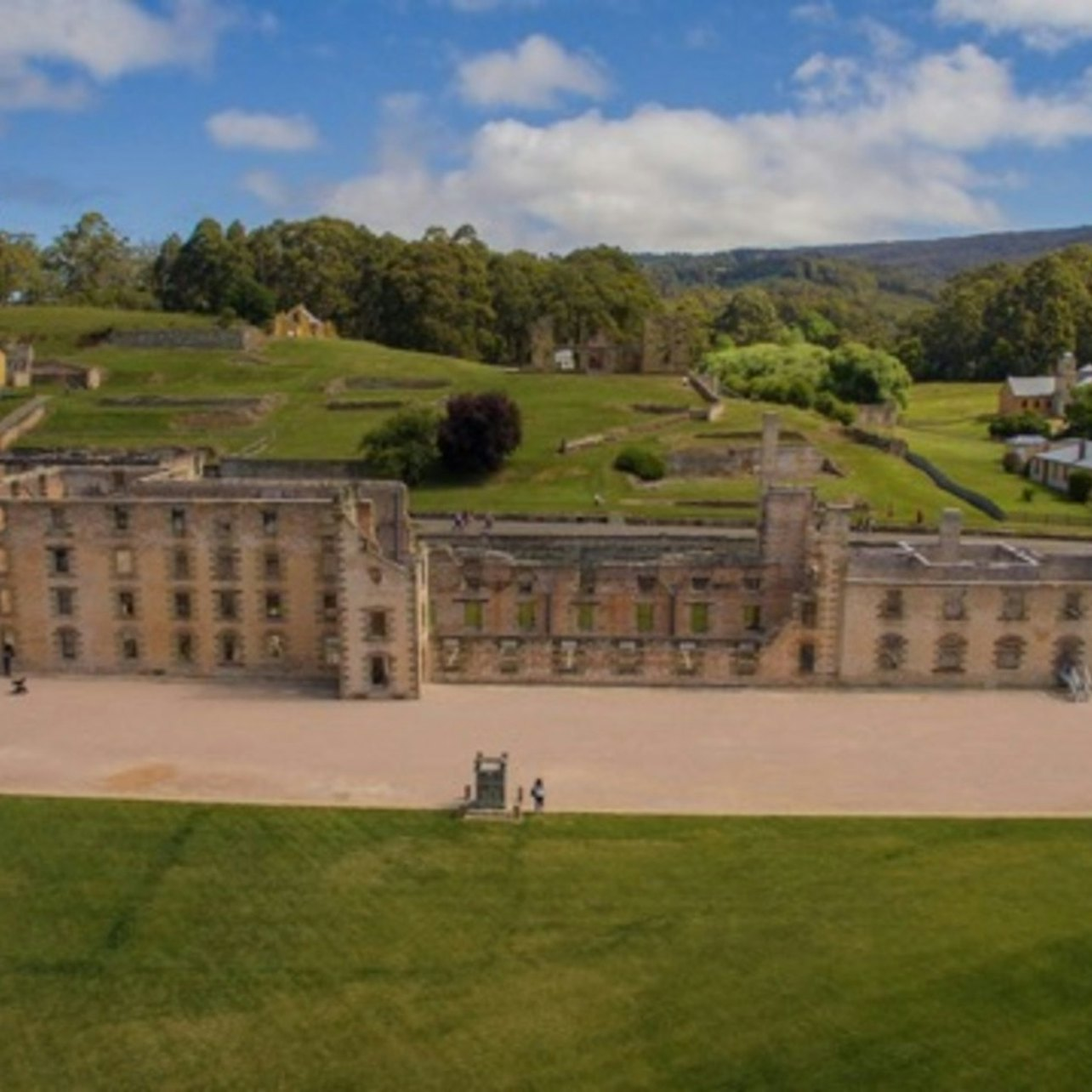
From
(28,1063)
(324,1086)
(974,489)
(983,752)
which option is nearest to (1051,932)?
(983,752)

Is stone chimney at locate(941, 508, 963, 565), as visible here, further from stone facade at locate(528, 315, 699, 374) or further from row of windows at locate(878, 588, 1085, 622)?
stone facade at locate(528, 315, 699, 374)

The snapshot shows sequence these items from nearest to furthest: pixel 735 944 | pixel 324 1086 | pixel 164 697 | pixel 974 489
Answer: pixel 324 1086, pixel 735 944, pixel 164 697, pixel 974 489

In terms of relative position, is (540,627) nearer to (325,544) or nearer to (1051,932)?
(325,544)

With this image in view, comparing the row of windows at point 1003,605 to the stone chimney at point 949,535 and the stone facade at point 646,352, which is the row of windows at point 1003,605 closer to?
the stone chimney at point 949,535

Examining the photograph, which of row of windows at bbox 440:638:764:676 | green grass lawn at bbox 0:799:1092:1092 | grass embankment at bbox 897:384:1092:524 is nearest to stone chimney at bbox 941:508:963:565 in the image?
row of windows at bbox 440:638:764:676

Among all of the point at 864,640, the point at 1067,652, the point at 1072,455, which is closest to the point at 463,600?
the point at 864,640
